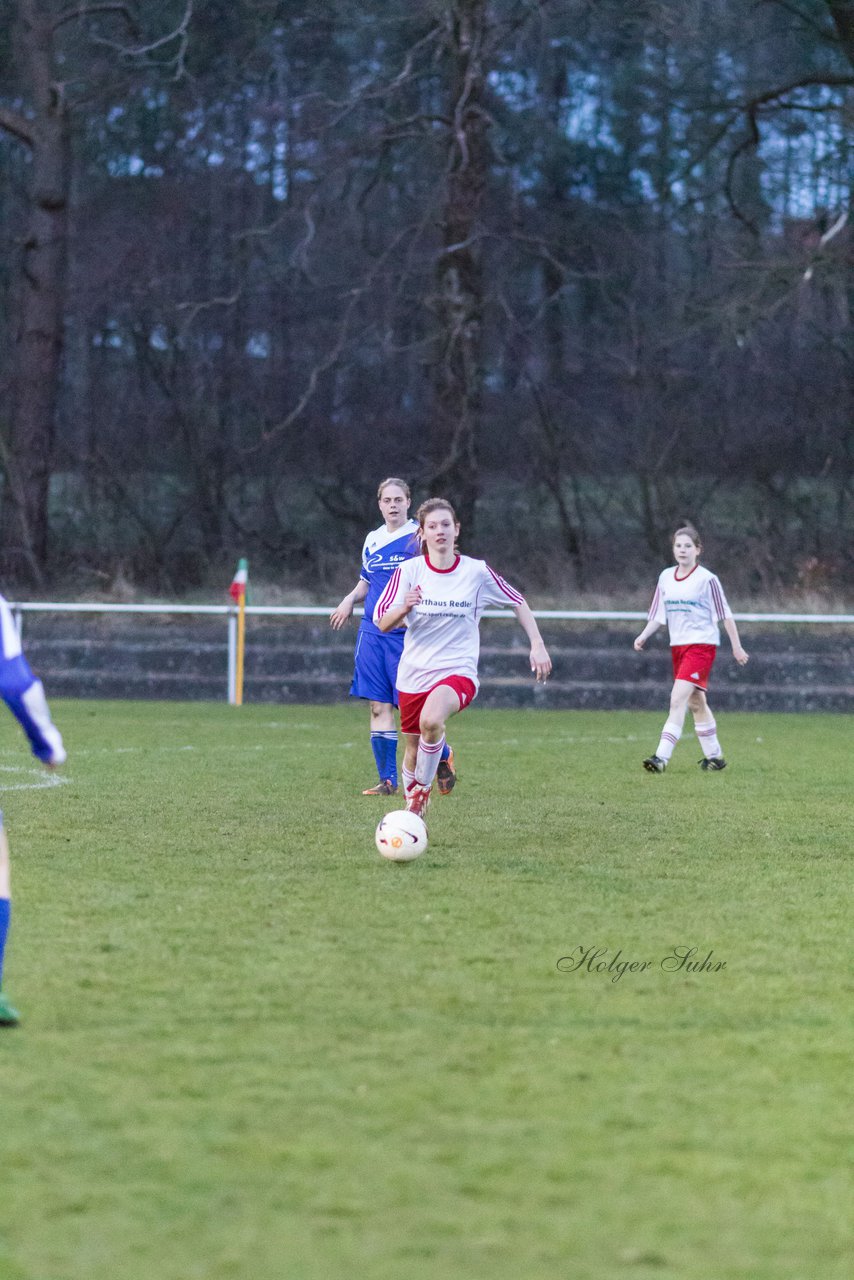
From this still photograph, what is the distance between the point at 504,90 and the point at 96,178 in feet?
20.7

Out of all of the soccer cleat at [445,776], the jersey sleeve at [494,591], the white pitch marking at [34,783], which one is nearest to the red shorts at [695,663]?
the soccer cleat at [445,776]

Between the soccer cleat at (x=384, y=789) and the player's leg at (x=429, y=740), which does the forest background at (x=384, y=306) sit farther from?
the player's leg at (x=429, y=740)

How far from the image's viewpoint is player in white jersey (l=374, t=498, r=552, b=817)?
8.20m

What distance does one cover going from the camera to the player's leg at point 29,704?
4.32m

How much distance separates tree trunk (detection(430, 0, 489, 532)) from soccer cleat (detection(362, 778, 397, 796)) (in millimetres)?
12622

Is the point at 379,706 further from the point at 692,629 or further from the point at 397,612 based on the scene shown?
the point at 692,629

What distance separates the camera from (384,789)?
10.0 metres

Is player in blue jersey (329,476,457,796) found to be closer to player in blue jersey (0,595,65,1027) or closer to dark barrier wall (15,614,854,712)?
player in blue jersey (0,595,65,1027)

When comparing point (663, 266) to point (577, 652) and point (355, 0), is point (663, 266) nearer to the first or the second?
point (355, 0)

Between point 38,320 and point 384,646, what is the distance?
1532 centimetres

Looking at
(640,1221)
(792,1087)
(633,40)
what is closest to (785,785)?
(792,1087)

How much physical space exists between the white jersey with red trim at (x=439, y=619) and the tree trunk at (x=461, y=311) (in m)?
14.0

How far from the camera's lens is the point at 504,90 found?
2469 cm

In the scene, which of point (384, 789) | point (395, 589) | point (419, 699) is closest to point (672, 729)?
point (384, 789)
